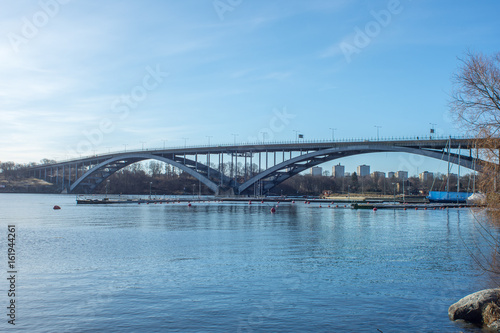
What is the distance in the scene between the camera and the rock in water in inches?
492

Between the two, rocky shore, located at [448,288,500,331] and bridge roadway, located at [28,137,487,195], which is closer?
rocky shore, located at [448,288,500,331]

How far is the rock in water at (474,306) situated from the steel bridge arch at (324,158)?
65.5 metres

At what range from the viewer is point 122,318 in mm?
12703

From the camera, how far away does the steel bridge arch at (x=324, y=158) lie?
7712cm

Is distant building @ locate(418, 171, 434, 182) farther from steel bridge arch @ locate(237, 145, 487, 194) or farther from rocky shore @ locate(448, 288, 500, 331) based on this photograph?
rocky shore @ locate(448, 288, 500, 331)

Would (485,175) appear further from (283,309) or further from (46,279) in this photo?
(46,279)

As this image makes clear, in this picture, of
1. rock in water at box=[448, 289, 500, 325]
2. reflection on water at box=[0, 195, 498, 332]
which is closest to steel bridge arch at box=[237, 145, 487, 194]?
reflection on water at box=[0, 195, 498, 332]

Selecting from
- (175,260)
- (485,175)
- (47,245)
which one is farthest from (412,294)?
(47,245)

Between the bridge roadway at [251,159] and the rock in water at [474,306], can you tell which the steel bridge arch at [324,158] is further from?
the rock in water at [474,306]

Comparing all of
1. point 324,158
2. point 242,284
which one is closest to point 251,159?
point 324,158

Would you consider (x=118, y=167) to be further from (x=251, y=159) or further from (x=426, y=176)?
(x=426, y=176)

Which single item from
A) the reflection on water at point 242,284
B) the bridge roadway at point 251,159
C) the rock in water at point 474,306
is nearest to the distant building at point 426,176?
the bridge roadway at point 251,159

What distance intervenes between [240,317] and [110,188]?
156557 millimetres

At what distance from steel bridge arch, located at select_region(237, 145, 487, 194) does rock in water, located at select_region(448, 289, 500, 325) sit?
65.5 metres
